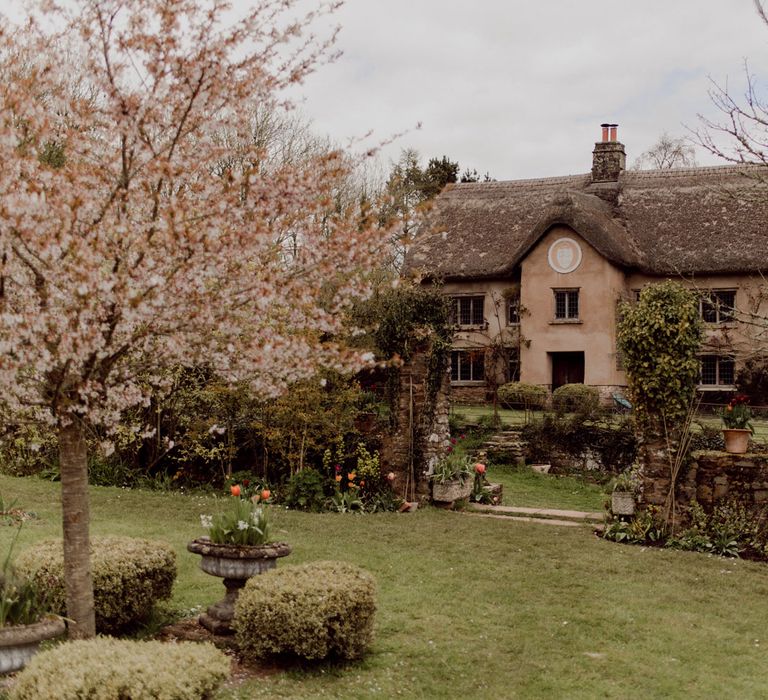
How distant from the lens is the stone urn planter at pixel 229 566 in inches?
301

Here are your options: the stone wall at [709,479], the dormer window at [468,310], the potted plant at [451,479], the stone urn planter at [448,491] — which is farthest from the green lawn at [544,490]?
the dormer window at [468,310]

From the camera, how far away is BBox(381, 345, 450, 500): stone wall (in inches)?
568

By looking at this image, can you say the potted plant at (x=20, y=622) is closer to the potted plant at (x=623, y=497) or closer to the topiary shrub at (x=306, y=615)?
the topiary shrub at (x=306, y=615)

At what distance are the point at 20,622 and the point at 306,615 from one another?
2.01 m

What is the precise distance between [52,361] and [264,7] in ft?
8.67

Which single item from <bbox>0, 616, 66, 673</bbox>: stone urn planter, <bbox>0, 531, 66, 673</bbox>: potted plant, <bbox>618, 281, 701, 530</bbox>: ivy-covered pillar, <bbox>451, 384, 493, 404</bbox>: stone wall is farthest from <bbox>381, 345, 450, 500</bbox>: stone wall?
<bbox>451, 384, 493, 404</bbox>: stone wall

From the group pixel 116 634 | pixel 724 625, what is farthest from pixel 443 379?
pixel 116 634

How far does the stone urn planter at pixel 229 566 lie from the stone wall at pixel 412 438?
22.0 feet

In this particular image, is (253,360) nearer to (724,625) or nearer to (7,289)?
(7,289)

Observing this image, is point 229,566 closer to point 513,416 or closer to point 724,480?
point 724,480

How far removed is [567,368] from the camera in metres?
29.5

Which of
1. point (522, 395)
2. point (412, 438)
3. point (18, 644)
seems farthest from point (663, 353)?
point (522, 395)

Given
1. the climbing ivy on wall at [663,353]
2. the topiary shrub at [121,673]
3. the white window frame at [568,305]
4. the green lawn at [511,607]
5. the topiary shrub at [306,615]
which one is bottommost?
the green lawn at [511,607]

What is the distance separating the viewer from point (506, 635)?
25.9ft
